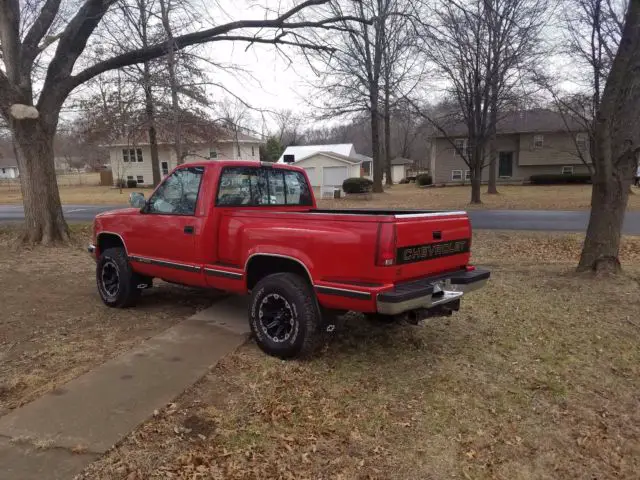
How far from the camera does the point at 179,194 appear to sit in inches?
210

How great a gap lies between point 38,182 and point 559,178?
3359 centimetres

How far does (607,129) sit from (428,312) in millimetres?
4699

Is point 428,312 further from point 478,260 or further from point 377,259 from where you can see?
point 478,260

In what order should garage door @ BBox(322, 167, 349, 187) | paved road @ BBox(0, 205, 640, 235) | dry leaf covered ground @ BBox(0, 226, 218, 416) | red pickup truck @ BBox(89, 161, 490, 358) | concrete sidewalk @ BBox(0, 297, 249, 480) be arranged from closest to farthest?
concrete sidewalk @ BBox(0, 297, 249, 480) < red pickup truck @ BBox(89, 161, 490, 358) < dry leaf covered ground @ BBox(0, 226, 218, 416) < paved road @ BBox(0, 205, 640, 235) < garage door @ BBox(322, 167, 349, 187)

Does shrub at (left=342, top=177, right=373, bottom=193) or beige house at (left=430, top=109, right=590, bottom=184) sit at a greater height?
beige house at (left=430, top=109, right=590, bottom=184)

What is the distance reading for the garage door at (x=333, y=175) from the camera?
39.4 m

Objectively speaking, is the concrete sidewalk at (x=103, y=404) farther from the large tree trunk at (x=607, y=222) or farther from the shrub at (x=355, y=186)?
the shrub at (x=355, y=186)

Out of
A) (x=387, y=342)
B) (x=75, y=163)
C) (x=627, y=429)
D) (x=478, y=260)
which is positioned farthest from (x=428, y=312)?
(x=75, y=163)

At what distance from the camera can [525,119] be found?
36812 mm

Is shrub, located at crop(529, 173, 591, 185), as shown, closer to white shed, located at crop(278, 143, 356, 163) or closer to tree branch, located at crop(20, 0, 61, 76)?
white shed, located at crop(278, 143, 356, 163)

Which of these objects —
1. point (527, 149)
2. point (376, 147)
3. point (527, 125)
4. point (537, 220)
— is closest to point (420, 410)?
point (537, 220)

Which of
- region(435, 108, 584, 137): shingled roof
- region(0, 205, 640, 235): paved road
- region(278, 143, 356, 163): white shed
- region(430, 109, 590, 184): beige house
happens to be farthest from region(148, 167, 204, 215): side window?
region(278, 143, 356, 163): white shed

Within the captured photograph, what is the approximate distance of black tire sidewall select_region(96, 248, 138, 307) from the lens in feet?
19.3

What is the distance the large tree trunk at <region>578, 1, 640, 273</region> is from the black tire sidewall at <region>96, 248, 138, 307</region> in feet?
21.6
